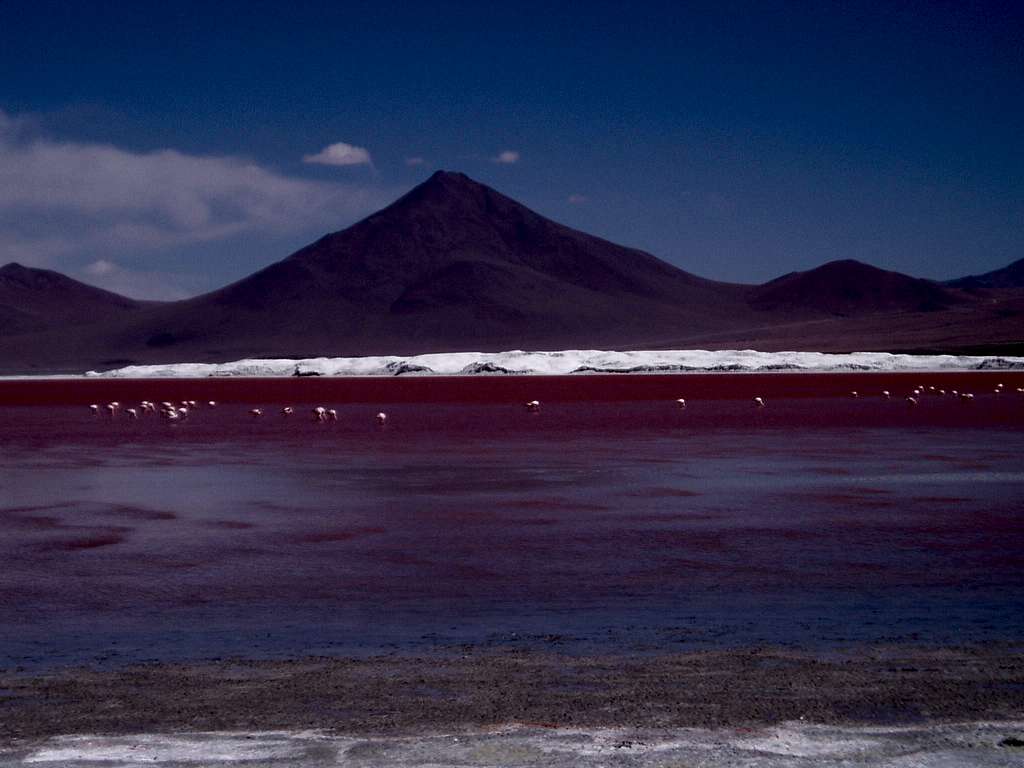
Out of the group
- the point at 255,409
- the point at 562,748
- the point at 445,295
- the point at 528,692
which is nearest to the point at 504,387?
the point at 255,409

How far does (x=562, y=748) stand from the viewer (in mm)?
4855

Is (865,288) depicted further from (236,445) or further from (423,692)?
(423,692)

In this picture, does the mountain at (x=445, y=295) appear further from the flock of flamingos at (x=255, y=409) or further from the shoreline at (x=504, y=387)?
the flock of flamingos at (x=255, y=409)

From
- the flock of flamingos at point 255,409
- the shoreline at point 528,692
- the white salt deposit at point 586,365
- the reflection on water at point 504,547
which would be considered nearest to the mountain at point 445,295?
the white salt deposit at point 586,365

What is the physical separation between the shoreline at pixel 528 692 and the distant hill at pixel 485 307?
92528 mm

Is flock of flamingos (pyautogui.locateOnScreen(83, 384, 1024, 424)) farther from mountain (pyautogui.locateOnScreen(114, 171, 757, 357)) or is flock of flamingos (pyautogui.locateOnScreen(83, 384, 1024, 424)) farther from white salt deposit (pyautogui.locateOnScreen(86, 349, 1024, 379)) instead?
mountain (pyautogui.locateOnScreen(114, 171, 757, 357))

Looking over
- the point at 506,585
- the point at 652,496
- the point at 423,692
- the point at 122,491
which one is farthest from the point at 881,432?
the point at 423,692

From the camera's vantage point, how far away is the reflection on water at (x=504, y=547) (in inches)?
286

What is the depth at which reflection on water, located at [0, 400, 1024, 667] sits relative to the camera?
7.27 m

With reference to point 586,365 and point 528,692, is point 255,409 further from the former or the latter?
point 528,692

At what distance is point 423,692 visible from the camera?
19.0 ft

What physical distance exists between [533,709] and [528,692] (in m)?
0.30

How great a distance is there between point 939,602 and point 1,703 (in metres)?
5.56

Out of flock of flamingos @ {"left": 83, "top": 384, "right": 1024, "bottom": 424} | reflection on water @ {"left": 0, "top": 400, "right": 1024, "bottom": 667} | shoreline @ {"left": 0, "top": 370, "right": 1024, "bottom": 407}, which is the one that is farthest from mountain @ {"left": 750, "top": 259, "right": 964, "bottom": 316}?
reflection on water @ {"left": 0, "top": 400, "right": 1024, "bottom": 667}
